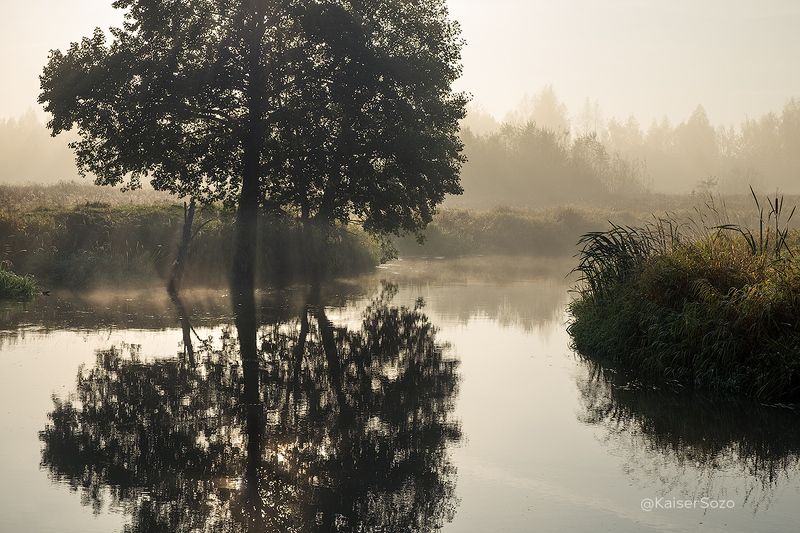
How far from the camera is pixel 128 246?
3077 cm

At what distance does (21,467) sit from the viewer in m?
9.41

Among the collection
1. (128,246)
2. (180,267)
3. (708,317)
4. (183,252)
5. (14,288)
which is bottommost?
(14,288)

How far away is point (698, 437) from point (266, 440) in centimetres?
499

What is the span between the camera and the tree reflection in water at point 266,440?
26.9 ft

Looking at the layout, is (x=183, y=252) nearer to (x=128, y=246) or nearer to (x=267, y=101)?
(x=128, y=246)

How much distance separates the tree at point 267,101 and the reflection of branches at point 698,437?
18.0 meters

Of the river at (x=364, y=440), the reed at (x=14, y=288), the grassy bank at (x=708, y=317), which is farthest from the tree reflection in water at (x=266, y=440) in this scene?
the reed at (x=14, y=288)

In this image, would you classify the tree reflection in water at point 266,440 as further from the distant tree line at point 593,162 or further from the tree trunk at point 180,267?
the distant tree line at point 593,162

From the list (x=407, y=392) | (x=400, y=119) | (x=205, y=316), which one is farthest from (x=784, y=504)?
(x=400, y=119)

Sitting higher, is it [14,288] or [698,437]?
[14,288]

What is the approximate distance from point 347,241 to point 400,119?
8.70 metres

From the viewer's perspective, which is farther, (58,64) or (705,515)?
(58,64)

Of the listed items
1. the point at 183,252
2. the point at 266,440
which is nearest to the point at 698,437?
the point at 266,440

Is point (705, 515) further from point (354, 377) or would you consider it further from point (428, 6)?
point (428, 6)
